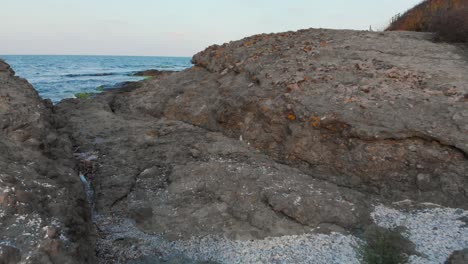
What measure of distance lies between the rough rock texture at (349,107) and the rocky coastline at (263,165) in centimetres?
4

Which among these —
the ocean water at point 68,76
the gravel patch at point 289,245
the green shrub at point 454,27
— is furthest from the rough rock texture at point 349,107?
the ocean water at point 68,76

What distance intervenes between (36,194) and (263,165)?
16.1 ft

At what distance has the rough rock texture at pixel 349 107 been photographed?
8.10m

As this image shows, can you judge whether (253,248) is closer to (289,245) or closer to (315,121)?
(289,245)

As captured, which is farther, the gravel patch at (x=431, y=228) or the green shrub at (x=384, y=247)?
the gravel patch at (x=431, y=228)

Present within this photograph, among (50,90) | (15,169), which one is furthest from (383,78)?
(50,90)

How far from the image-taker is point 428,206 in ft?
24.5

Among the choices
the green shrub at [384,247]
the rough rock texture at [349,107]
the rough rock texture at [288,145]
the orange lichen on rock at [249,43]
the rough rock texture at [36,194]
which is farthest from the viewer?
the orange lichen on rock at [249,43]

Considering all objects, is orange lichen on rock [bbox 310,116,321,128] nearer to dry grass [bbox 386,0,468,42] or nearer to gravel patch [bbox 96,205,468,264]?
gravel patch [bbox 96,205,468,264]

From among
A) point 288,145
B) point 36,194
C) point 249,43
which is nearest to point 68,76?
point 249,43

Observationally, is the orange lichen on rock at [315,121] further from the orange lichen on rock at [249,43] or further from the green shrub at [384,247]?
the orange lichen on rock at [249,43]

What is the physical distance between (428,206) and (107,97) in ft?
38.7

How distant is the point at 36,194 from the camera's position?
5.27 m

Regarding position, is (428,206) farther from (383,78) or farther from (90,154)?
(90,154)
